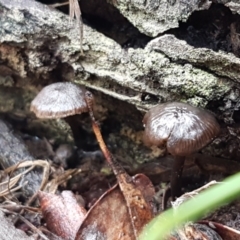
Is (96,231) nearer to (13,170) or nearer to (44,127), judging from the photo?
(13,170)

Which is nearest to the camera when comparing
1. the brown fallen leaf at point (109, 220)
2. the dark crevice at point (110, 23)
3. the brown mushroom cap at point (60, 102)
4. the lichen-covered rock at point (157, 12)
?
the brown fallen leaf at point (109, 220)

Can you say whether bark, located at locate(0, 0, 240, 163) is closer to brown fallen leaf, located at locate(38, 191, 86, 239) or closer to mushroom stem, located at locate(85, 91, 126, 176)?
mushroom stem, located at locate(85, 91, 126, 176)

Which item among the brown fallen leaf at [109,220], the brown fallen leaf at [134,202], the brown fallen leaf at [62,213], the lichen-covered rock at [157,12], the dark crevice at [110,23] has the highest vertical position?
the lichen-covered rock at [157,12]

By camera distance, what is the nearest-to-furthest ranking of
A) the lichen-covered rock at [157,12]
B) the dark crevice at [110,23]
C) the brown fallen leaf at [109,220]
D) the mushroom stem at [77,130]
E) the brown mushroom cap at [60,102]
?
the brown fallen leaf at [109,220] → the lichen-covered rock at [157,12] → the brown mushroom cap at [60,102] → the dark crevice at [110,23] → the mushroom stem at [77,130]

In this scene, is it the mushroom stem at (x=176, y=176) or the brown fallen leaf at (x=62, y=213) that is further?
the mushroom stem at (x=176, y=176)

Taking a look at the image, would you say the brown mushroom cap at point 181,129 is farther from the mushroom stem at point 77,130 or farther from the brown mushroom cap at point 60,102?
the mushroom stem at point 77,130

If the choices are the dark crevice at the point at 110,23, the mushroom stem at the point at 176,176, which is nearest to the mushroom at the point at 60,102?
the dark crevice at the point at 110,23

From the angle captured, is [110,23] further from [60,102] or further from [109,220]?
[109,220]

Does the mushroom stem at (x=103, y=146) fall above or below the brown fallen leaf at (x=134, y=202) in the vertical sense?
above
